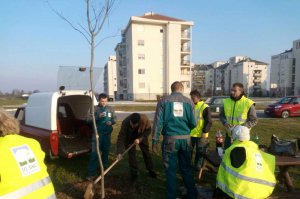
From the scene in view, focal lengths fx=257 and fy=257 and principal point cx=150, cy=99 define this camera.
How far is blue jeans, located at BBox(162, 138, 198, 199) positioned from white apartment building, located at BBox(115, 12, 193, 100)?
146 feet

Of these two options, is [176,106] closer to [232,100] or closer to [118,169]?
[232,100]

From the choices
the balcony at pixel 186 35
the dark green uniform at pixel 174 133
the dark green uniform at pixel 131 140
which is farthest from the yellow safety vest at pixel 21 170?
the balcony at pixel 186 35

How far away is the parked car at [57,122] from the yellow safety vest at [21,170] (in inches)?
121

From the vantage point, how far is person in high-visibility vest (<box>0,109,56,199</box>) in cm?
178

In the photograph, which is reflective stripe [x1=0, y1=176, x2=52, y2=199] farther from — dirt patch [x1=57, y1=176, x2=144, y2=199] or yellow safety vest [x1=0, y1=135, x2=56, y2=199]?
dirt patch [x1=57, y1=176, x2=144, y2=199]

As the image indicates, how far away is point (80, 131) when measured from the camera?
23.5ft

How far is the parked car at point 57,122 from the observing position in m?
5.40

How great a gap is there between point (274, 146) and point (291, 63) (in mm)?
77443

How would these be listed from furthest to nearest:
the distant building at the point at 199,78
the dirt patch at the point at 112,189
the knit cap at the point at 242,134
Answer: the distant building at the point at 199,78, the dirt patch at the point at 112,189, the knit cap at the point at 242,134

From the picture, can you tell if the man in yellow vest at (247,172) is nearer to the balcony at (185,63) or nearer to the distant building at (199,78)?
the balcony at (185,63)

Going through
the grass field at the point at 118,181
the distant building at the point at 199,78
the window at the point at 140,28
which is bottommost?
the grass field at the point at 118,181

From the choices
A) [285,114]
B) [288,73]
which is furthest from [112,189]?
[288,73]

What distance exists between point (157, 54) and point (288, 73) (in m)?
43.3

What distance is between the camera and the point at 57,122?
18.1 ft
